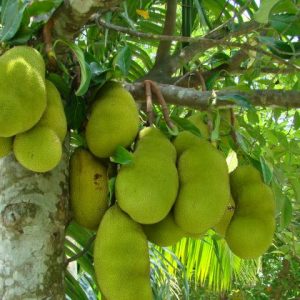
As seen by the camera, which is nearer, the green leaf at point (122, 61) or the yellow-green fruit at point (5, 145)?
the yellow-green fruit at point (5, 145)

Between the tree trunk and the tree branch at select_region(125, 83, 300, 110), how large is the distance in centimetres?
30

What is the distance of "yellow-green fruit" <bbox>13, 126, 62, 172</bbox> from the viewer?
0.85m

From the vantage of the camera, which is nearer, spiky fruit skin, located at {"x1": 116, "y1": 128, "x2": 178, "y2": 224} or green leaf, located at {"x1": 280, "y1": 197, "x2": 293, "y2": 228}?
spiky fruit skin, located at {"x1": 116, "y1": 128, "x2": 178, "y2": 224}

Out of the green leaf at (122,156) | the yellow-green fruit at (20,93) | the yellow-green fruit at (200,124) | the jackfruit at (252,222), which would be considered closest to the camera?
the yellow-green fruit at (20,93)

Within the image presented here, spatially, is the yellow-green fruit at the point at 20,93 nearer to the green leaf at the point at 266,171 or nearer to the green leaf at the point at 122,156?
the green leaf at the point at 122,156

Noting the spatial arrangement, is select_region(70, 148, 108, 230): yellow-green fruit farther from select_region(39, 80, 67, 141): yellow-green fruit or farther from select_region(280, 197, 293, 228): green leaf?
select_region(280, 197, 293, 228): green leaf

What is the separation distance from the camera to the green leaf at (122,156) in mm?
918

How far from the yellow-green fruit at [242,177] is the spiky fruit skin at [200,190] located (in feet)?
0.28

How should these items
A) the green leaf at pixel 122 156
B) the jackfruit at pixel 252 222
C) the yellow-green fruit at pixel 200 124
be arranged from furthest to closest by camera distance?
the yellow-green fruit at pixel 200 124, the jackfruit at pixel 252 222, the green leaf at pixel 122 156

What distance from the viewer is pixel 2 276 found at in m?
0.87

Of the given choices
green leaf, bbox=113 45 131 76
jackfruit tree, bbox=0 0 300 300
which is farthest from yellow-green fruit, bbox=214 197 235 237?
green leaf, bbox=113 45 131 76

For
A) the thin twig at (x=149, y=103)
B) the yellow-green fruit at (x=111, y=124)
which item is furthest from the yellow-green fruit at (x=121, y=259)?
the thin twig at (x=149, y=103)

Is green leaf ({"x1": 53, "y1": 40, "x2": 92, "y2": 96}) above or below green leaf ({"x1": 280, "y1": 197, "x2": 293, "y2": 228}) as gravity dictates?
above

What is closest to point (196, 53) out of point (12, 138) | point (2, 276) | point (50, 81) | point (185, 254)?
point (50, 81)
